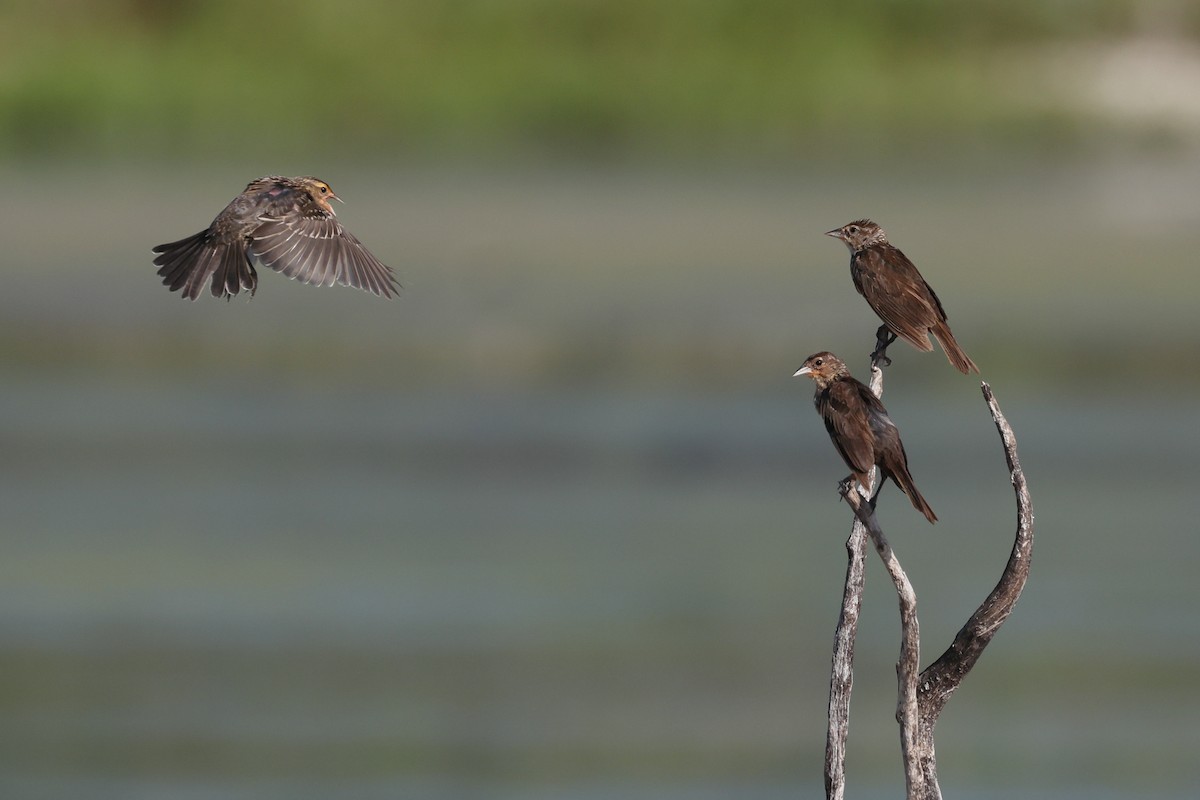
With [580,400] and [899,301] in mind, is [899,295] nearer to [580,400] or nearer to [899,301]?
[899,301]

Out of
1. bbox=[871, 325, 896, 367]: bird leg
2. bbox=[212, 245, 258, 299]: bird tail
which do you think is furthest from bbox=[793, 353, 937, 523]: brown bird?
bbox=[212, 245, 258, 299]: bird tail

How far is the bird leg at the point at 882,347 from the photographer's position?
6.45 meters

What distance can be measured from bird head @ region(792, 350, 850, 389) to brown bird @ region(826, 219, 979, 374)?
11 cm

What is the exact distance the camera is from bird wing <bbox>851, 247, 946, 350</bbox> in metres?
6.75

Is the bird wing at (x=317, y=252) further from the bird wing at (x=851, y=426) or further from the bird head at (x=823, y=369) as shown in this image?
the bird wing at (x=851, y=426)

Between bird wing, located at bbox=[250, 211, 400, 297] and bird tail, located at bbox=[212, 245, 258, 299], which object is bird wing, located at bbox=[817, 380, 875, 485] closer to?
bird wing, located at bbox=[250, 211, 400, 297]

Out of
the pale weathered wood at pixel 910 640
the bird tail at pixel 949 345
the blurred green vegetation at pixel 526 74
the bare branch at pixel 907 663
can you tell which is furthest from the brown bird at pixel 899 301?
the blurred green vegetation at pixel 526 74

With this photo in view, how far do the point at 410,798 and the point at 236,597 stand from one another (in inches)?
129

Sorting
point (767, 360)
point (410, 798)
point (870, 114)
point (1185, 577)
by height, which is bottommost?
point (410, 798)

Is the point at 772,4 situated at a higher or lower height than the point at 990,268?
higher

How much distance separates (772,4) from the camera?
37.8 metres

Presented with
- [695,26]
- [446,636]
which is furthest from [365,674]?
[695,26]

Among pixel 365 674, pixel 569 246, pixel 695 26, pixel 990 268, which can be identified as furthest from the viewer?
pixel 695 26

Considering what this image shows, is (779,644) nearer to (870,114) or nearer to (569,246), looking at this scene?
(569,246)
